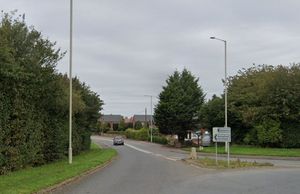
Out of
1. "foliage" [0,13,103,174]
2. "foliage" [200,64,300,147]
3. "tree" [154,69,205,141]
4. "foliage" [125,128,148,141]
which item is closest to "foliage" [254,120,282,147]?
"foliage" [200,64,300,147]

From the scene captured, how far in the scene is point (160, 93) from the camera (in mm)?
82750

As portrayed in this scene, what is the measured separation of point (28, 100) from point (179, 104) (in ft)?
167

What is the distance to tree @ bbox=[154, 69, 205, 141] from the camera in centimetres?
7862

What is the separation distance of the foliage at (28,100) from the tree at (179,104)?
4083 centimetres

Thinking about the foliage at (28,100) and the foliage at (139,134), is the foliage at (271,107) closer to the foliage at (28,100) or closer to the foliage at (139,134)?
the foliage at (28,100)

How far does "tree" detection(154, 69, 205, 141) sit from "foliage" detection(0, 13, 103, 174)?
4083 cm

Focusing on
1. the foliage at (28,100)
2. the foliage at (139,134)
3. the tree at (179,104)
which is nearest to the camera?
the foliage at (28,100)

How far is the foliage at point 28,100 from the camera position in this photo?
24.9m

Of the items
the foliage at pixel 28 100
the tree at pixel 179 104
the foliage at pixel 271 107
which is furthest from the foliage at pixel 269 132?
the foliage at pixel 28 100

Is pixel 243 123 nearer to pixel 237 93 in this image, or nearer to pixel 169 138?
pixel 237 93

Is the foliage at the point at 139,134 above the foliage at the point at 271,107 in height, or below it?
below

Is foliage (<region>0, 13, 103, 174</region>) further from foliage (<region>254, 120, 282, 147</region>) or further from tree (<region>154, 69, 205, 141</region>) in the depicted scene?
tree (<region>154, 69, 205, 141</region>)

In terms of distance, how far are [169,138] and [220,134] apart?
59441mm

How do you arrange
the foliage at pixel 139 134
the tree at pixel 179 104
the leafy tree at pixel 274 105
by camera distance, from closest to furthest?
the leafy tree at pixel 274 105 → the tree at pixel 179 104 → the foliage at pixel 139 134
